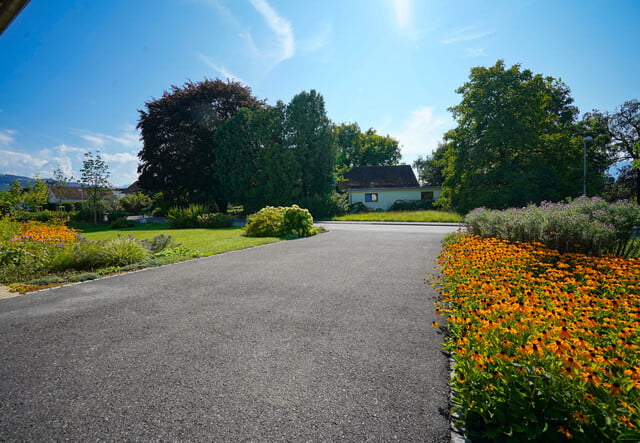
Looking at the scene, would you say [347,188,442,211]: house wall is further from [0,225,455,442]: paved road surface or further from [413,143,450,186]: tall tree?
[0,225,455,442]: paved road surface

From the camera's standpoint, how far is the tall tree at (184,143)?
24828mm

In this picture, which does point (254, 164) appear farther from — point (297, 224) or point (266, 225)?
point (297, 224)

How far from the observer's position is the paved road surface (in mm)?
2066

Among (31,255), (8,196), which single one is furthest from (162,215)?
(31,255)

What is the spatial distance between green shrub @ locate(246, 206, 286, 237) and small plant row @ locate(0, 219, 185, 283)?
5698mm

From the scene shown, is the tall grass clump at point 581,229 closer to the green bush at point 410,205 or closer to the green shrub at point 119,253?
the green shrub at point 119,253

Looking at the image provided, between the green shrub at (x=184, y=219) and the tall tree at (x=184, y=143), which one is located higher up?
the tall tree at (x=184, y=143)

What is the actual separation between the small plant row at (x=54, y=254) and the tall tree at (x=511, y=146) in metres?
21.9

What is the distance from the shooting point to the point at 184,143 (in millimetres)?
25297

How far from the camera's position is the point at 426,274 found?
6.11 meters

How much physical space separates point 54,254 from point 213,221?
10.8 meters

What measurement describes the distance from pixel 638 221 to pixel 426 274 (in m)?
5.82

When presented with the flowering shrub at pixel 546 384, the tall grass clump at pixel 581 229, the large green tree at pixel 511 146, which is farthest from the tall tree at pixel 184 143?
the flowering shrub at pixel 546 384

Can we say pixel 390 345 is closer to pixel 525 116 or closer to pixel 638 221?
pixel 638 221
